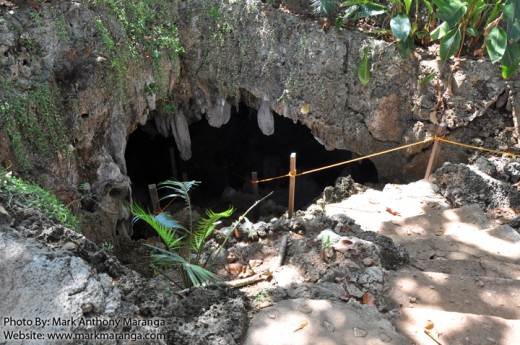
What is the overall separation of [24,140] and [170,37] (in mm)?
3002

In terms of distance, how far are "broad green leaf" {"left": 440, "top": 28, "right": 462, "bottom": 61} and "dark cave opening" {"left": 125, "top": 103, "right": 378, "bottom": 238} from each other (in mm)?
3755

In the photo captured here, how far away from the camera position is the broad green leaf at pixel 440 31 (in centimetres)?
570

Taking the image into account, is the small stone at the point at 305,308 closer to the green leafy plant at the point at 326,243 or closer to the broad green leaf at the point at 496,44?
the green leafy plant at the point at 326,243

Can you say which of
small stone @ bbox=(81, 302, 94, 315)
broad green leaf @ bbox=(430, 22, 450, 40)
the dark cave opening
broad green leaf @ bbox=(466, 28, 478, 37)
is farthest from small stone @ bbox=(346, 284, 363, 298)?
the dark cave opening

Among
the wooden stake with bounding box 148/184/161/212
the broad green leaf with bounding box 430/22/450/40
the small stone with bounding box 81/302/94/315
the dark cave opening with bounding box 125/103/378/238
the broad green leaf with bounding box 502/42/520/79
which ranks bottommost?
the dark cave opening with bounding box 125/103/378/238

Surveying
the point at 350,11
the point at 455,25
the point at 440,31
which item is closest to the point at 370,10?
the point at 350,11

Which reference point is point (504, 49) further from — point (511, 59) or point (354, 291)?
point (354, 291)

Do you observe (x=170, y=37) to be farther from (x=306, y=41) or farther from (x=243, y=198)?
(x=243, y=198)

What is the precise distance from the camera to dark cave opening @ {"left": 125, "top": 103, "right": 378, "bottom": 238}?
372 inches

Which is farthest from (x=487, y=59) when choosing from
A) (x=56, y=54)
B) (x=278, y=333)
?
(x=56, y=54)

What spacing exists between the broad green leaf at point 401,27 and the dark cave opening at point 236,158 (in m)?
3.62

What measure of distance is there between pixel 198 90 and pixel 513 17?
4959 mm

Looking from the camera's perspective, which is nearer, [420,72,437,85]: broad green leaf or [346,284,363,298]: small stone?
[346,284,363,298]: small stone

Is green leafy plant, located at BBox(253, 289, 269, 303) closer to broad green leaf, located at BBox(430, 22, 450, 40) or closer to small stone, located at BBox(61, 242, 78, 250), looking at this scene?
small stone, located at BBox(61, 242, 78, 250)
